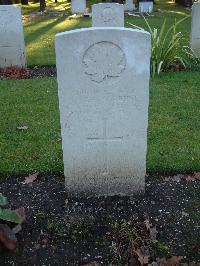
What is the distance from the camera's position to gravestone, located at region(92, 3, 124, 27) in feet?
28.6

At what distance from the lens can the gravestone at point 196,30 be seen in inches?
342

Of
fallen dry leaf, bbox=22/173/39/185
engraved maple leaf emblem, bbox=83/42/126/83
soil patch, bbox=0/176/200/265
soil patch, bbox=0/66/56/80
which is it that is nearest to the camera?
soil patch, bbox=0/176/200/265

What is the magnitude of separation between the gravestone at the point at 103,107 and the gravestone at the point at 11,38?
5480 mm

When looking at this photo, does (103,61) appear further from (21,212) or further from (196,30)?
(196,30)

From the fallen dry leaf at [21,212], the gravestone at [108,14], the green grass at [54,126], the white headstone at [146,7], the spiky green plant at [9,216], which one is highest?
the gravestone at [108,14]

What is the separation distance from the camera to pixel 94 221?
3.26 m

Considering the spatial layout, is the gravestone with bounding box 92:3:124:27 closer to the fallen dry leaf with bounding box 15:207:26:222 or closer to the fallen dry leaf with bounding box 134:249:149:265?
the fallen dry leaf with bounding box 15:207:26:222

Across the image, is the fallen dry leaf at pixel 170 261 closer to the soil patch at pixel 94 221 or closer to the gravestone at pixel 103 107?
the soil patch at pixel 94 221

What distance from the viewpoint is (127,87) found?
3.18m

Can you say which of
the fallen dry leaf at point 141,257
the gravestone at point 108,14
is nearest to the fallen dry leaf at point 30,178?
the fallen dry leaf at point 141,257

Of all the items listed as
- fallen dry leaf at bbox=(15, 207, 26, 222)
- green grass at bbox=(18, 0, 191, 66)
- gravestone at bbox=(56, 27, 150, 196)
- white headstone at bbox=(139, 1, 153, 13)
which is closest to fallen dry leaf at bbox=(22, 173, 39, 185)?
gravestone at bbox=(56, 27, 150, 196)

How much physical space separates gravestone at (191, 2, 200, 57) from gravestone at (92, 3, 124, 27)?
1.66 m

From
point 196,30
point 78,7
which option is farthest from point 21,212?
point 78,7

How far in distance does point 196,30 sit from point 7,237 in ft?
24.3
